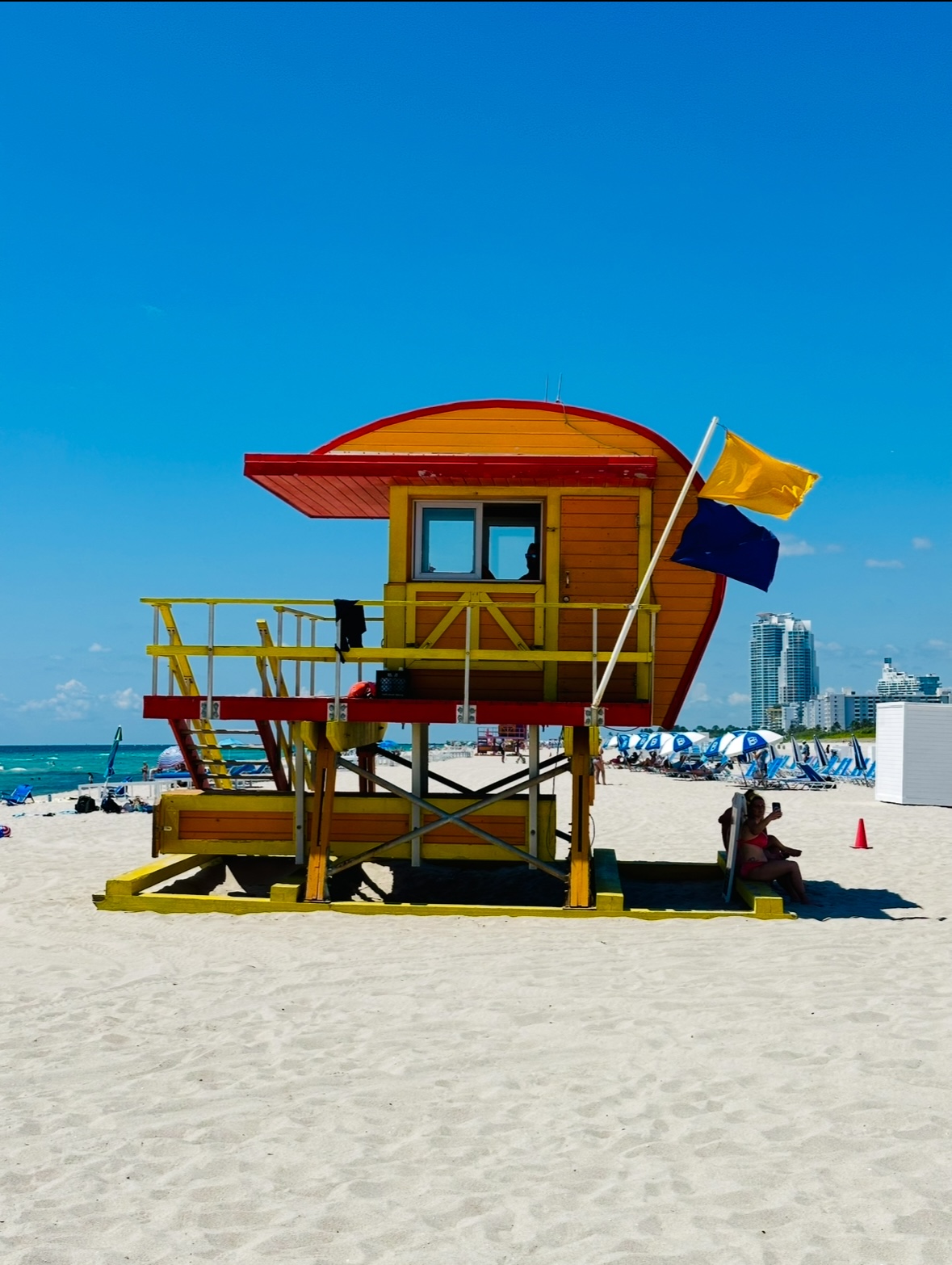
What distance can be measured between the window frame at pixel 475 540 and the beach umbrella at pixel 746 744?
3062 centimetres

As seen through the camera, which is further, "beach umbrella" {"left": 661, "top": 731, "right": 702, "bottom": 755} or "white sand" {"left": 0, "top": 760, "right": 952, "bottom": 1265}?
"beach umbrella" {"left": 661, "top": 731, "right": 702, "bottom": 755}

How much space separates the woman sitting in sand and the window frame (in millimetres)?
3949

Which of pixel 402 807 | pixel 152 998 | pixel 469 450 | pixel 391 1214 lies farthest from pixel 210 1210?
pixel 469 450

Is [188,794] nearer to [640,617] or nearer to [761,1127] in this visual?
[640,617]

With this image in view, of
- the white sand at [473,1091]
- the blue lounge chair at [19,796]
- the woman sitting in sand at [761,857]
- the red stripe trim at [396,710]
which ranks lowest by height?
the blue lounge chair at [19,796]

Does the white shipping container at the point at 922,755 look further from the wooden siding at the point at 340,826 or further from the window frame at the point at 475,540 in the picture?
the window frame at the point at 475,540

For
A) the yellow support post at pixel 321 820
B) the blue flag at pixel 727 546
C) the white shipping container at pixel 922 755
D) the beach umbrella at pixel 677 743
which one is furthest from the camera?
the beach umbrella at pixel 677 743

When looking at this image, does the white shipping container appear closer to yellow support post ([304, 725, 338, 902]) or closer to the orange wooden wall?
the orange wooden wall

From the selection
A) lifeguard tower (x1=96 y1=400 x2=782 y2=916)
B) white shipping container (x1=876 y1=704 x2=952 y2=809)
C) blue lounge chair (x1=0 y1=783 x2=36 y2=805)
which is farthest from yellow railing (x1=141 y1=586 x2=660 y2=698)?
blue lounge chair (x1=0 y1=783 x2=36 y2=805)

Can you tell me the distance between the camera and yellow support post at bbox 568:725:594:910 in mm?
11930

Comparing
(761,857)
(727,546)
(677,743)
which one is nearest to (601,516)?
(727,546)

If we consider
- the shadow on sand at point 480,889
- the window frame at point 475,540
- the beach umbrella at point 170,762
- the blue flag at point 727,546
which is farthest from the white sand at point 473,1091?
the beach umbrella at point 170,762

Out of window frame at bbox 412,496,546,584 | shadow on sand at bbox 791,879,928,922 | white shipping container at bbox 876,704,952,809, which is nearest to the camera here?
shadow on sand at bbox 791,879,928,922

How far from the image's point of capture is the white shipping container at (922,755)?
29.4 m
